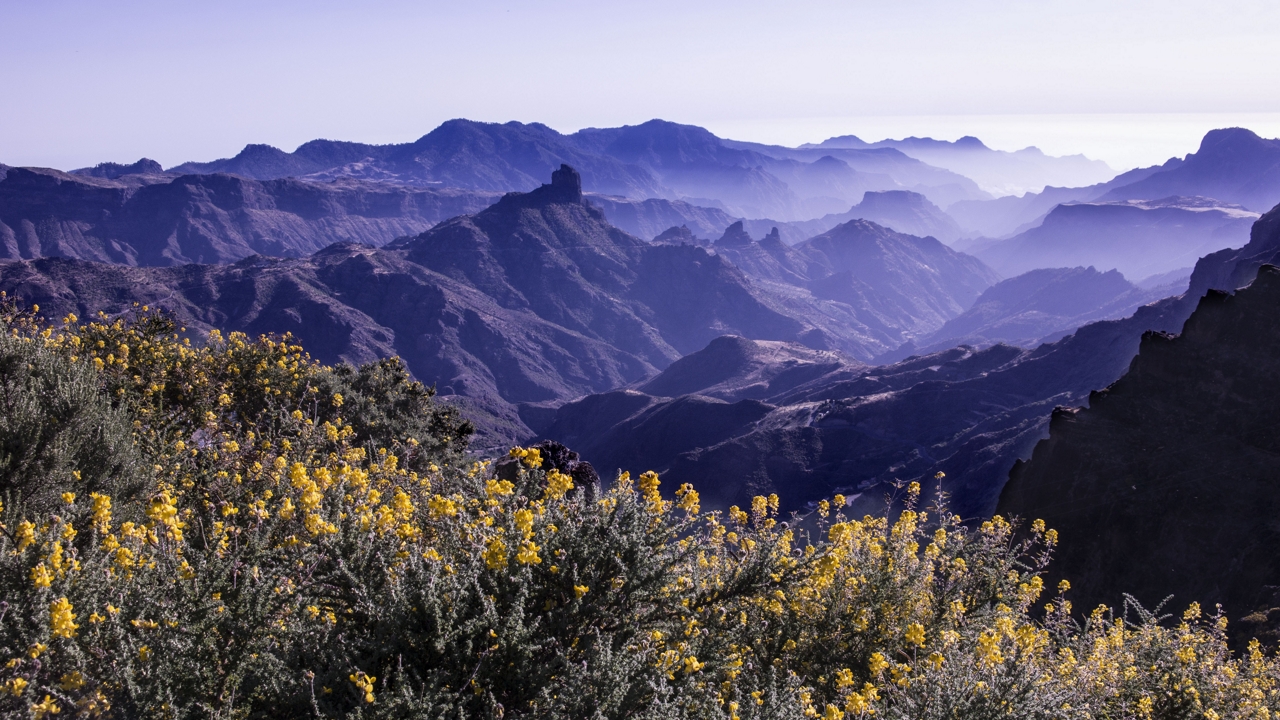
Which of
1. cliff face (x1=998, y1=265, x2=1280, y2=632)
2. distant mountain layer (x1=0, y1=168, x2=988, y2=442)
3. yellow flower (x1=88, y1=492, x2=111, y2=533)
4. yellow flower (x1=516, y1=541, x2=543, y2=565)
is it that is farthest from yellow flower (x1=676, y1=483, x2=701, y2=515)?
distant mountain layer (x1=0, y1=168, x2=988, y2=442)

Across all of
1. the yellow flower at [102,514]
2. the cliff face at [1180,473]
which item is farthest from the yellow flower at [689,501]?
the cliff face at [1180,473]

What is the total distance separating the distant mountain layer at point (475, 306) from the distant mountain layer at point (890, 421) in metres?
28.9

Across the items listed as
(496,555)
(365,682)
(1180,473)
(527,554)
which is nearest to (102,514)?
(365,682)

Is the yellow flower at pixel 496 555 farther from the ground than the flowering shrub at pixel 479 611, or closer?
farther from the ground

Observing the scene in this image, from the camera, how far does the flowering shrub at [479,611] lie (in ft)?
14.5

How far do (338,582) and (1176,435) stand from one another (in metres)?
29.5

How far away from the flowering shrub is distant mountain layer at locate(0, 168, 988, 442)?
95.1 m

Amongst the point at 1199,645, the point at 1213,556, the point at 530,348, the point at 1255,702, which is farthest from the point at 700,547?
the point at 530,348

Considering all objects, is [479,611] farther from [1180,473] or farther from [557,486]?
[1180,473]

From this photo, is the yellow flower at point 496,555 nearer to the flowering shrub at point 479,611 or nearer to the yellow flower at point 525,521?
the flowering shrub at point 479,611

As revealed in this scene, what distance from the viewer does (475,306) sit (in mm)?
156375

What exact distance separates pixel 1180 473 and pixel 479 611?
27529 mm

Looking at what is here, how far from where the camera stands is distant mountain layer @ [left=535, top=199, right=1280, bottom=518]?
5944cm

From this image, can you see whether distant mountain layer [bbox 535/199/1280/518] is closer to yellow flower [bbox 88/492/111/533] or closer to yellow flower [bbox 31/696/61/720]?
yellow flower [bbox 88/492/111/533]
